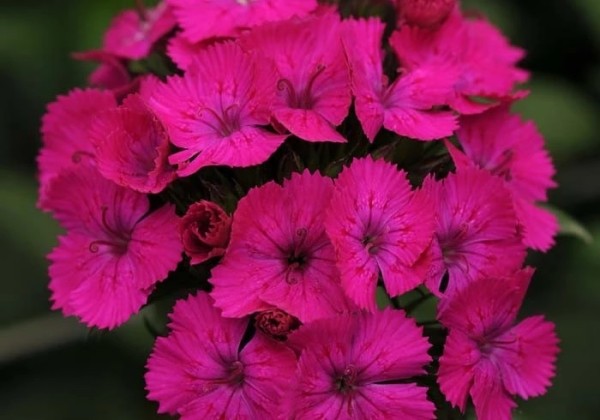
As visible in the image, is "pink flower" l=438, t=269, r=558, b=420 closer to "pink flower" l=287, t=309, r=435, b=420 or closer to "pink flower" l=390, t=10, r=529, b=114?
"pink flower" l=287, t=309, r=435, b=420

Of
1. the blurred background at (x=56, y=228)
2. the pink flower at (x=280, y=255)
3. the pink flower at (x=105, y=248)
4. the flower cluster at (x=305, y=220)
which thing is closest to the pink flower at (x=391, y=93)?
the flower cluster at (x=305, y=220)

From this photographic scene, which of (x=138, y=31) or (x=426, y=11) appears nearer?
(x=426, y=11)

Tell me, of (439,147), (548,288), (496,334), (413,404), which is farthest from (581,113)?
(413,404)

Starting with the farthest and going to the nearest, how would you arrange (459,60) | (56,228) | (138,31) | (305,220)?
(56,228) → (138,31) → (459,60) → (305,220)

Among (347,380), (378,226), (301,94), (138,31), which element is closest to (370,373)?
(347,380)

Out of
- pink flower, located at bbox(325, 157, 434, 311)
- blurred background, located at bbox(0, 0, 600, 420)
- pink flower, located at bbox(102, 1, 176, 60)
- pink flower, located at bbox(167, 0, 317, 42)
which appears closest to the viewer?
pink flower, located at bbox(325, 157, 434, 311)

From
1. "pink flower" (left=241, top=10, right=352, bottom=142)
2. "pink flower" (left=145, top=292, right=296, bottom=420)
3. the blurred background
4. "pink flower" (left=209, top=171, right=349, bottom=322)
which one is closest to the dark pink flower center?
"pink flower" (left=241, top=10, right=352, bottom=142)

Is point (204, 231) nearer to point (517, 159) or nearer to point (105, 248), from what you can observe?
point (105, 248)
